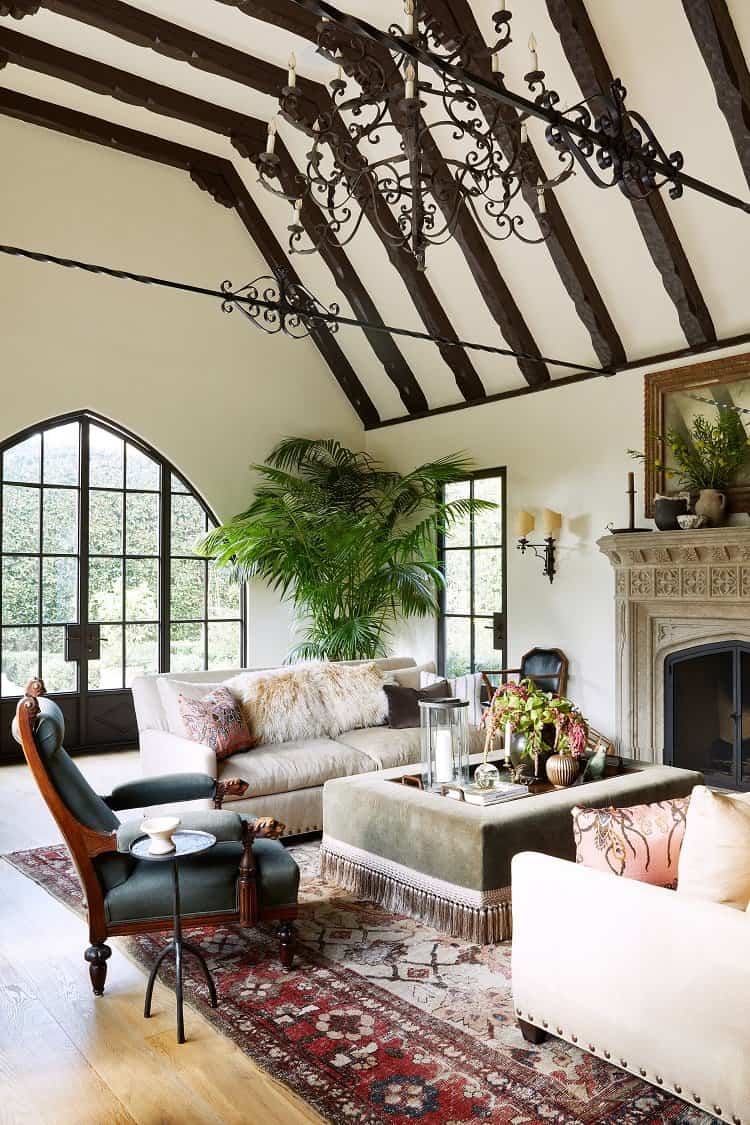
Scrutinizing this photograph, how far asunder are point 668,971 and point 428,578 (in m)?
6.02

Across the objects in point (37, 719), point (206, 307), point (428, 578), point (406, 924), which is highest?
point (206, 307)

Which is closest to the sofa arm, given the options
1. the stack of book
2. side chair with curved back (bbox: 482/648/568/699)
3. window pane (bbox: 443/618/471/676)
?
the stack of book

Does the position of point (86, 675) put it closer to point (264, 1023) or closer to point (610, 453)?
point (610, 453)

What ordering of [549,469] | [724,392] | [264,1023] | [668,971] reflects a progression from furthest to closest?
[549,469], [724,392], [264,1023], [668,971]

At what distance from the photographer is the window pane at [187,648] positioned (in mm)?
8141

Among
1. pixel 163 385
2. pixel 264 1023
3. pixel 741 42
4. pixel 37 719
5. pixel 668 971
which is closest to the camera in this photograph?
pixel 668 971

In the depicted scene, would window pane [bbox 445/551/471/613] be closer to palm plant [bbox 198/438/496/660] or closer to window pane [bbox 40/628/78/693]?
palm plant [bbox 198/438/496/660]

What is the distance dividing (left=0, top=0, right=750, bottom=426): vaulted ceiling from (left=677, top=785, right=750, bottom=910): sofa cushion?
2.49m

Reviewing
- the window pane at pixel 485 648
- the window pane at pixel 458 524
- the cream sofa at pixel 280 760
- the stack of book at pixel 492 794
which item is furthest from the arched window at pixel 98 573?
the stack of book at pixel 492 794

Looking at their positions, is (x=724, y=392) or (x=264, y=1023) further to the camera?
A: (x=724, y=392)

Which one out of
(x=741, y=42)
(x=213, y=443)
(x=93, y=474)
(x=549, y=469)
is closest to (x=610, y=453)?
(x=549, y=469)

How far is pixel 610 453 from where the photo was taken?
700 centimetres

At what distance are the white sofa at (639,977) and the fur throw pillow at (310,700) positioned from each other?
2.60m

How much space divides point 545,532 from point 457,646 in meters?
1.56
